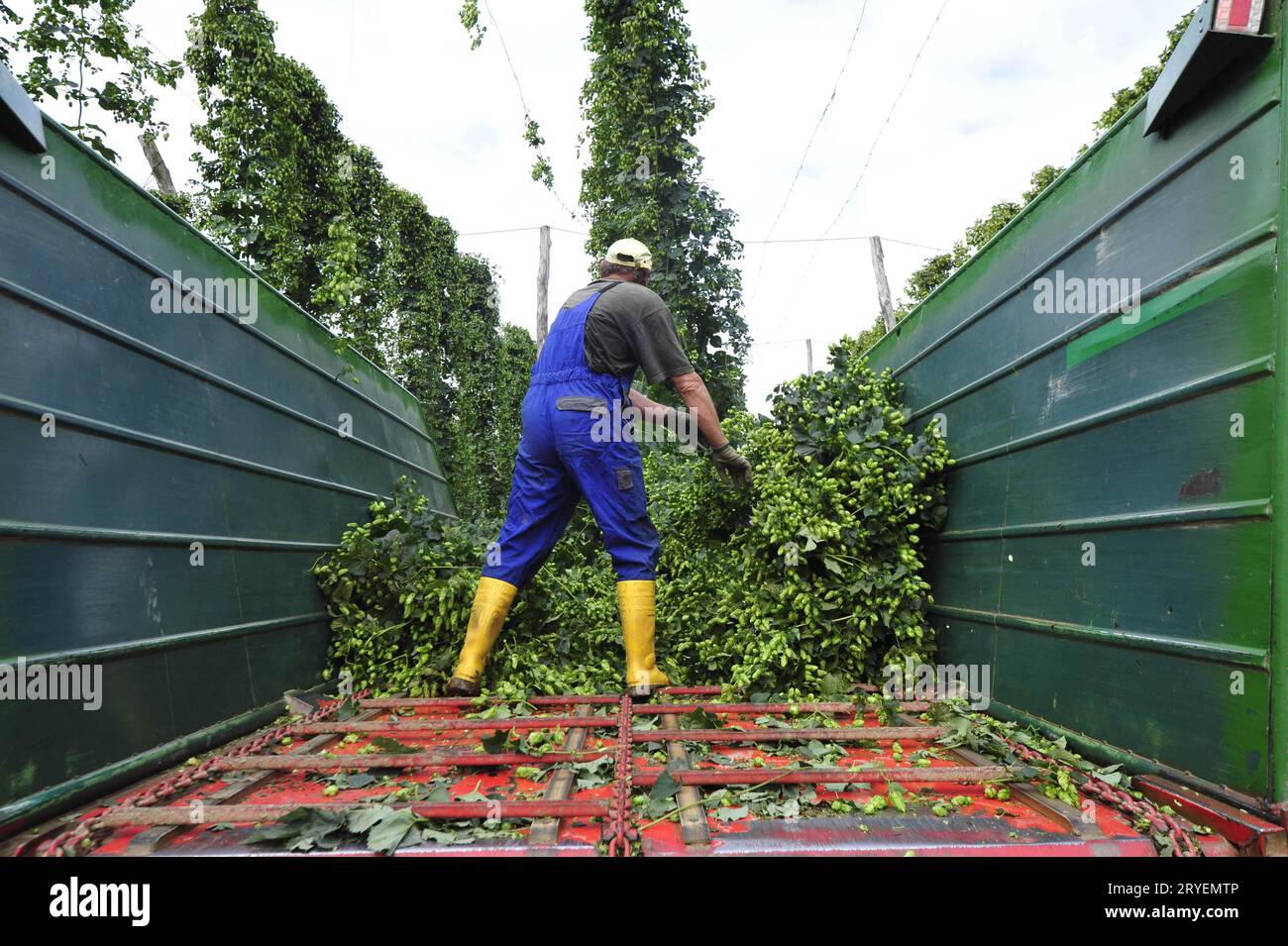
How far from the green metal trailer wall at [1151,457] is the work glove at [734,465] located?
1094 millimetres

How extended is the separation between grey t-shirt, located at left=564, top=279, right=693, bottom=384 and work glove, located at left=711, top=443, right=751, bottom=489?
1.53 feet

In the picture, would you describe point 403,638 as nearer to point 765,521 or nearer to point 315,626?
point 315,626

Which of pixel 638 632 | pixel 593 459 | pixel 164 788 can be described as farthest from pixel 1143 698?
pixel 164 788

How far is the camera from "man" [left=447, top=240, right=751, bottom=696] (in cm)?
307

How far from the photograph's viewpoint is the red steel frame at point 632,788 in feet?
5.11

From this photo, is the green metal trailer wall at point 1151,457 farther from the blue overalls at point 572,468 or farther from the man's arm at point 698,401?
the blue overalls at point 572,468

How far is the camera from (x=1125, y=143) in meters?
2.27

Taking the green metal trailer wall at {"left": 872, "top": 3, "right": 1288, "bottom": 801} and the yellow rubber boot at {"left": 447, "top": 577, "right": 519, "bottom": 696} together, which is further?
the yellow rubber boot at {"left": 447, "top": 577, "right": 519, "bottom": 696}

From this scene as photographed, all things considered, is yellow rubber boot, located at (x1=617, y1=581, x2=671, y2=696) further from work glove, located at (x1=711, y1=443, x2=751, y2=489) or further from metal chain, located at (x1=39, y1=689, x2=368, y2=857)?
metal chain, located at (x1=39, y1=689, x2=368, y2=857)

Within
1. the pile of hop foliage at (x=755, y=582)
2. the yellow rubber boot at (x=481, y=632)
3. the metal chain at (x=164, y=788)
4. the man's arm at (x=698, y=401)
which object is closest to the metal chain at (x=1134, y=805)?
the pile of hop foliage at (x=755, y=582)

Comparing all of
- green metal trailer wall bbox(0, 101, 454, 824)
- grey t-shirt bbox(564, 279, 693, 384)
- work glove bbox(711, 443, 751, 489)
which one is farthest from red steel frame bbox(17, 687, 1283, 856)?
grey t-shirt bbox(564, 279, 693, 384)

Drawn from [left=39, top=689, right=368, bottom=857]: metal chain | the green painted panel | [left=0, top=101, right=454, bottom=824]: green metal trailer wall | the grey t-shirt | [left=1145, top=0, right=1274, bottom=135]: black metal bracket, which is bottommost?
[left=39, top=689, right=368, bottom=857]: metal chain

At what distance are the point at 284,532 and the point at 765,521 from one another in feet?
7.55

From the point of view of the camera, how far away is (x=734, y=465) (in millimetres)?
3551
